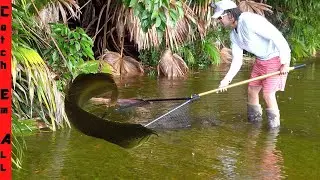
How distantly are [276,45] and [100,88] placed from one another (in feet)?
9.37

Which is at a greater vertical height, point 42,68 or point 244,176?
point 42,68

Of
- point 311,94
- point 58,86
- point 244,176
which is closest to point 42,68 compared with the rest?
point 58,86

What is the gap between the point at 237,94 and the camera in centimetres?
931

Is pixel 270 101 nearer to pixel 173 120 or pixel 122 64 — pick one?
pixel 173 120

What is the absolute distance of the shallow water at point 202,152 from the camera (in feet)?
16.9

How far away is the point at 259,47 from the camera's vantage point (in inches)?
280

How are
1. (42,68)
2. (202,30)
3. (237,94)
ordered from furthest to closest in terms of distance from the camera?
(202,30)
(237,94)
(42,68)

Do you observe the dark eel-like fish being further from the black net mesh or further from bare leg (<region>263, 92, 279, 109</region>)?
bare leg (<region>263, 92, 279, 109</region>)

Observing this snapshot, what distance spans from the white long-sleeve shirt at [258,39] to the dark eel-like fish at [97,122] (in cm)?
270

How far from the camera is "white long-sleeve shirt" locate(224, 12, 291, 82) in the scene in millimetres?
6816

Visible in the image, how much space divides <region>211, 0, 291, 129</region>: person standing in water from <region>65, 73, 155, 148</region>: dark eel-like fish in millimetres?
2646

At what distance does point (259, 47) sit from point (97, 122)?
11.8ft

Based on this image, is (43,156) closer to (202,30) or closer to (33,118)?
(33,118)

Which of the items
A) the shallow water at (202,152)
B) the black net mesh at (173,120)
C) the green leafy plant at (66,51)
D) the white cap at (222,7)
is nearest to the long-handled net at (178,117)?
the black net mesh at (173,120)
